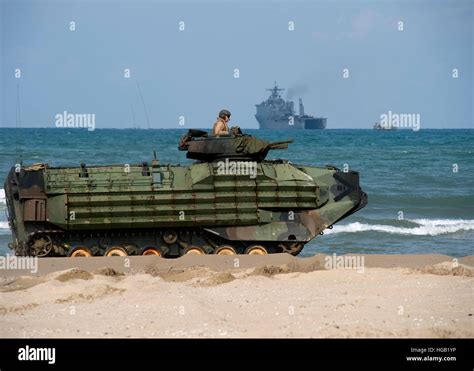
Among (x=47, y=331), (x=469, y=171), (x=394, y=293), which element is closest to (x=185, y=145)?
(x=394, y=293)

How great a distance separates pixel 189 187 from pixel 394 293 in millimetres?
6046

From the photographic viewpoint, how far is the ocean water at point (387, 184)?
27188 mm

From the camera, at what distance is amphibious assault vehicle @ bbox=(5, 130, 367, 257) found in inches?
797

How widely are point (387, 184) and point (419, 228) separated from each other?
1035cm

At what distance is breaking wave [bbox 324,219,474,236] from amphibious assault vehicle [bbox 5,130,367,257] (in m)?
7.88

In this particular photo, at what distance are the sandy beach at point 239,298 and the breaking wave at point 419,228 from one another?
9.02 meters

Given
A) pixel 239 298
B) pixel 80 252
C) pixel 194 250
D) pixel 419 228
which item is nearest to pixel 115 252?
pixel 80 252

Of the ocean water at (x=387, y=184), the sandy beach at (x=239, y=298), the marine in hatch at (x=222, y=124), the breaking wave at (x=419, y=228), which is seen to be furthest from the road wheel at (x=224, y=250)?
the breaking wave at (x=419, y=228)

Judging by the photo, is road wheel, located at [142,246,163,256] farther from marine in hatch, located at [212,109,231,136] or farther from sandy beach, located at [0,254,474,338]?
marine in hatch, located at [212,109,231,136]

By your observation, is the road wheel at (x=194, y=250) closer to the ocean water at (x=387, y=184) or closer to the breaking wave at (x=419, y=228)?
the ocean water at (x=387, y=184)

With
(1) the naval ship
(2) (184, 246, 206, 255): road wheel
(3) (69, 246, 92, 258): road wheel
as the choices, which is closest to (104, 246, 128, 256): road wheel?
(3) (69, 246, 92, 258): road wheel

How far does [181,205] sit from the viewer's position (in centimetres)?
2034
